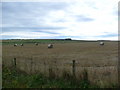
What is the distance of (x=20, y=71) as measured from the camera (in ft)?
36.9

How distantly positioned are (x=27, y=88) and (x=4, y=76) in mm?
2481

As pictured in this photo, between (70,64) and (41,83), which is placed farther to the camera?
(70,64)

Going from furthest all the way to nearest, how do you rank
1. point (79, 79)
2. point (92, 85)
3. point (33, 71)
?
point (33, 71), point (79, 79), point (92, 85)

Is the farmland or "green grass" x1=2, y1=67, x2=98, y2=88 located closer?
"green grass" x1=2, y1=67, x2=98, y2=88

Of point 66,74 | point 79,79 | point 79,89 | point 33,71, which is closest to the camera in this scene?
point 79,89

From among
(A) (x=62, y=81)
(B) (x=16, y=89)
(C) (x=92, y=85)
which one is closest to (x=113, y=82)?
(C) (x=92, y=85)

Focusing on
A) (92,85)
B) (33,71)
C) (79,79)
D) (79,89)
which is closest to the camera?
(79,89)

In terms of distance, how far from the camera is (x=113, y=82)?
309 inches

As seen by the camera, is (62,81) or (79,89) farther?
(62,81)

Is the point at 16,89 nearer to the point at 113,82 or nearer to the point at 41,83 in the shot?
the point at 41,83

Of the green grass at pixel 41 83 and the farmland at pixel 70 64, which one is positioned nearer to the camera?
the green grass at pixel 41 83

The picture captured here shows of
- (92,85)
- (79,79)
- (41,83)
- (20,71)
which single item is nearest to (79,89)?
(92,85)

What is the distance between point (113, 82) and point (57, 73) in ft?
8.74

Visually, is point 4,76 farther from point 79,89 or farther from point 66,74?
point 79,89
